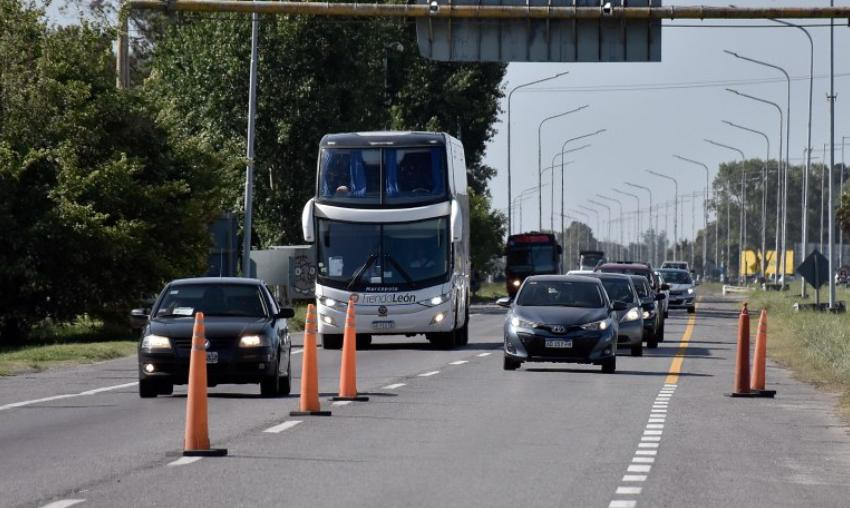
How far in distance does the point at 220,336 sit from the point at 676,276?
174 feet

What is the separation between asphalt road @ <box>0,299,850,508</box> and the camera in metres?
13.2

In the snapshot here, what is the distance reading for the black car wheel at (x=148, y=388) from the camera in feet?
77.0

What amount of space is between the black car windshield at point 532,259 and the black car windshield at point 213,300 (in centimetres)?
6915

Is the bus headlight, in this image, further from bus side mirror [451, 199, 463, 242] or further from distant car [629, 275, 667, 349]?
distant car [629, 275, 667, 349]

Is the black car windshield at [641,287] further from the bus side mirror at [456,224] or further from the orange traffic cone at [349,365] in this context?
the orange traffic cone at [349,365]

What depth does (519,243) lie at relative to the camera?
3735 inches

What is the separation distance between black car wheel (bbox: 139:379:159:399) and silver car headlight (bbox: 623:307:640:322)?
14596 millimetres

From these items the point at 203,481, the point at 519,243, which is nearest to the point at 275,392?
the point at 203,481

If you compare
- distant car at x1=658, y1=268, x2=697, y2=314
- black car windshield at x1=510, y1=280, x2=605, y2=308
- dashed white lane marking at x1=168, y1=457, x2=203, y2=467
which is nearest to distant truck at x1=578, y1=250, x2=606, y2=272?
distant car at x1=658, y1=268, x2=697, y2=314

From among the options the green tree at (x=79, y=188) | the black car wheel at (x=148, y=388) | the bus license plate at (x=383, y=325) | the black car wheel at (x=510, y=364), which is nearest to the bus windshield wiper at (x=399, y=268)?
the bus license plate at (x=383, y=325)

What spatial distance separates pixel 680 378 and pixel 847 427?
939 centimetres

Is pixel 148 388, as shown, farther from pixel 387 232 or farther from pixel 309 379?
pixel 387 232

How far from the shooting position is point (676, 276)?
74750 mm

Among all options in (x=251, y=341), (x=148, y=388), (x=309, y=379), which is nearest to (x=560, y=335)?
(x=251, y=341)
